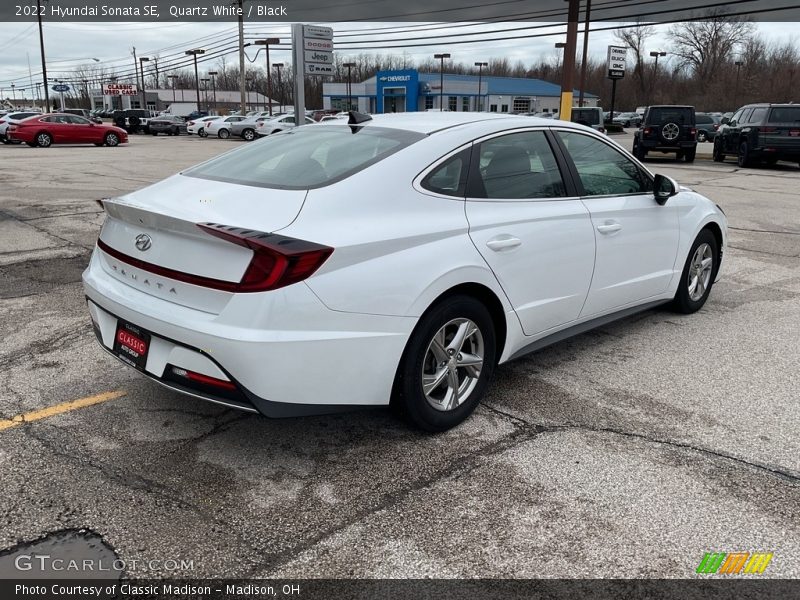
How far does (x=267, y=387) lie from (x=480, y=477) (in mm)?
1081

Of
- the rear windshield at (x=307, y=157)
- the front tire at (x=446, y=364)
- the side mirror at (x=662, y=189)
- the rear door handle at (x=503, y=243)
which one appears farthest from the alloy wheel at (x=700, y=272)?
the rear windshield at (x=307, y=157)

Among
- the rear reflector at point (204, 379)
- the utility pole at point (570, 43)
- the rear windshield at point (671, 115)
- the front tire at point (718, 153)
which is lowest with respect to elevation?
the rear reflector at point (204, 379)

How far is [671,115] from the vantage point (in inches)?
879

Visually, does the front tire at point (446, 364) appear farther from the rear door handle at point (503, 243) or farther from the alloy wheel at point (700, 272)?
the alloy wheel at point (700, 272)

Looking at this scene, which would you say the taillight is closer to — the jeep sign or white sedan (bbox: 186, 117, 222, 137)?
the jeep sign

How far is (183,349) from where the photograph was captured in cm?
295

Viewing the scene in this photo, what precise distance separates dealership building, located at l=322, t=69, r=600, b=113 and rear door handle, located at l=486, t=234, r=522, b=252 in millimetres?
70873

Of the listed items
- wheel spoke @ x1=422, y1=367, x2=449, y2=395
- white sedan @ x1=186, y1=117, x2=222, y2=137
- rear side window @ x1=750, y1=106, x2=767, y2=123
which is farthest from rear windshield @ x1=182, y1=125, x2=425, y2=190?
white sedan @ x1=186, y1=117, x2=222, y2=137

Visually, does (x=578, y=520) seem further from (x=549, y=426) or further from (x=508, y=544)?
(x=549, y=426)

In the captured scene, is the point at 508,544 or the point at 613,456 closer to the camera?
the point at 508,544

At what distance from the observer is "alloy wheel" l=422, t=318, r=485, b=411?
339cm

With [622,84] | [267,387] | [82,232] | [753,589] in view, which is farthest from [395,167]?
[622,84]

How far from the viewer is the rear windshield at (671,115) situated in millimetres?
22219

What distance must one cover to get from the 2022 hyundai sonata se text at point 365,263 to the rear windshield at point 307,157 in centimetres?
2
